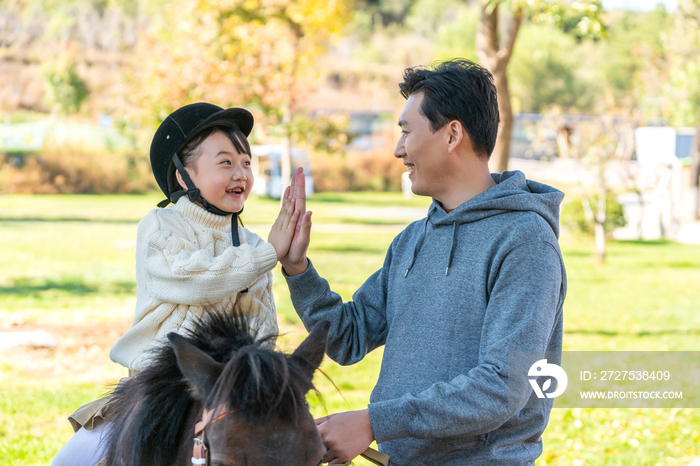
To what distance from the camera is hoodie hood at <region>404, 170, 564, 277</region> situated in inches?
78.5

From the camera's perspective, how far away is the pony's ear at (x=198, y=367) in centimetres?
145

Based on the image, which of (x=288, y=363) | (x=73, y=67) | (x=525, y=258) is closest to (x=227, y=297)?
(x=288, y=363)

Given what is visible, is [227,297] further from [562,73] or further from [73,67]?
[562,73]

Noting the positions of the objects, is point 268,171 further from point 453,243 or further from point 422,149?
point 453,243

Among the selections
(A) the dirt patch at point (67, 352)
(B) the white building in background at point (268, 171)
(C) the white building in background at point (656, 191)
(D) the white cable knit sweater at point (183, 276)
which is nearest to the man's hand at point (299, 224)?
(D) the white cable knit sweater at point (183, 276)

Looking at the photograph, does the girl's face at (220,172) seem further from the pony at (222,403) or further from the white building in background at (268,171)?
the white building in background at (268,171)

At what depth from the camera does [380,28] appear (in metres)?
62.8

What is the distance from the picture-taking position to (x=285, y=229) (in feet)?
7.30

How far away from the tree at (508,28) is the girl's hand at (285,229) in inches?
180

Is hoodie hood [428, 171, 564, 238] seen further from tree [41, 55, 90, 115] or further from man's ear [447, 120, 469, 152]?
tree [41, 55, 90, 115]

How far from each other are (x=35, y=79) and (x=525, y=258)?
40.0 metres

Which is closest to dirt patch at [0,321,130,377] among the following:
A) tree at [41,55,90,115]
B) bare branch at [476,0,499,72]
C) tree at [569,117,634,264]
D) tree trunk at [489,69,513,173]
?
tree trunk at [489,69,513,173]

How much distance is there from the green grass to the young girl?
0.21 metres

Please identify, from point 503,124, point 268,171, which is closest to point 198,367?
point 503,124
